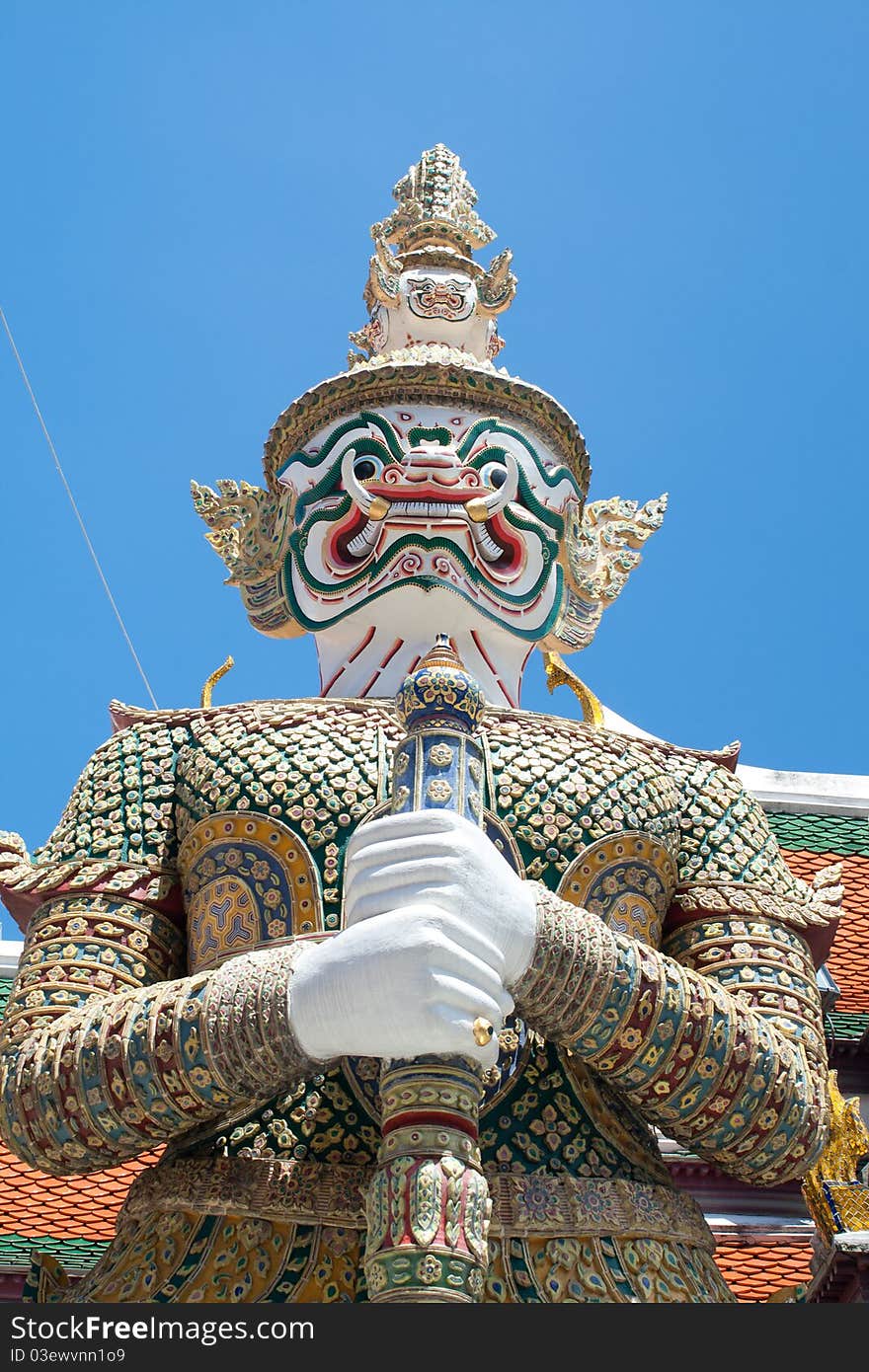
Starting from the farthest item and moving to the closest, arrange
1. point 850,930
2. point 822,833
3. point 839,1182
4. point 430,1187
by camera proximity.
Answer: point 822,833
point 850,930
point 839,1182
point 430,1187

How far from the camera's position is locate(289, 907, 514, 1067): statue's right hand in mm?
3471

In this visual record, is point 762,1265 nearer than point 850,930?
Yes

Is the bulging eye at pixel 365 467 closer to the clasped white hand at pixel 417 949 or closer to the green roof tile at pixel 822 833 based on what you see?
the clasped white hand at pixel 417 949

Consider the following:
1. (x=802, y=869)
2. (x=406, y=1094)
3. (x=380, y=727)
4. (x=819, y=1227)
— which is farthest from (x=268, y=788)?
(x=802, y=869)

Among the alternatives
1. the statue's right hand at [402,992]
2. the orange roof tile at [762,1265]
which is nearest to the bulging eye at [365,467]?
the statue's right hand at [402,992]

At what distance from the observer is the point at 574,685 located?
18.0 feet

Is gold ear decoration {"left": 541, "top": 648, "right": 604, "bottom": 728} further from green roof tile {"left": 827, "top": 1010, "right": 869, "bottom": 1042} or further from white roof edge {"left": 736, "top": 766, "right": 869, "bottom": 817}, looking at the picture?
white roof edge {"left": 736, "top": 766, "right": 869, "bottom": 817}

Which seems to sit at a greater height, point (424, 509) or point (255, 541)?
point (255, 541)

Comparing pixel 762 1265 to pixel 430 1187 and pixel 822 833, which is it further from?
pixel 430 1187

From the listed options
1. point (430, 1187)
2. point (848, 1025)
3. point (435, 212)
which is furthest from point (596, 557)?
point (430, 1187)

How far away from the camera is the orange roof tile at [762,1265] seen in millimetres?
5582

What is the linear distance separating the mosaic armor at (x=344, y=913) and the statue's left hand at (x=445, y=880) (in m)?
0.07

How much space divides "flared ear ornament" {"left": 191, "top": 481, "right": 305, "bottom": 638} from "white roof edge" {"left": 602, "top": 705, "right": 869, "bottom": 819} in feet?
9.58

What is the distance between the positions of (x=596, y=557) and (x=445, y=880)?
205 centimetres
